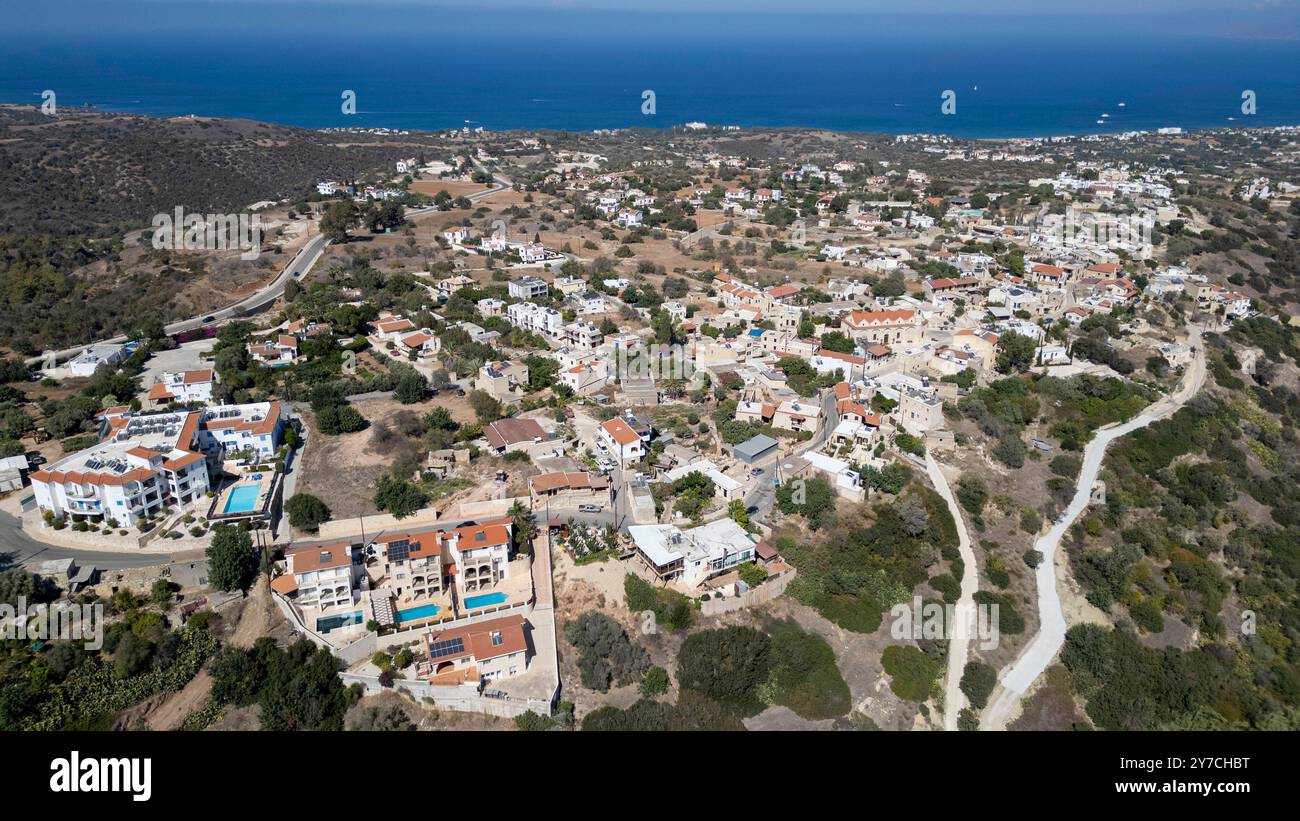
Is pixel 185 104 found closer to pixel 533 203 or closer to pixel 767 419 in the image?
pixel 533 203

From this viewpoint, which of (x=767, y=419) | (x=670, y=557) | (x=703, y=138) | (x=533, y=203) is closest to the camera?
(x=670, y=557)

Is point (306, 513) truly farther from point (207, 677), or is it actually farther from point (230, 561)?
point (207, 677)

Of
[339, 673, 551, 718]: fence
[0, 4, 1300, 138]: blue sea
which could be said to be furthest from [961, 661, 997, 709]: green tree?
[0, 4, 1300, 138]: blue sea

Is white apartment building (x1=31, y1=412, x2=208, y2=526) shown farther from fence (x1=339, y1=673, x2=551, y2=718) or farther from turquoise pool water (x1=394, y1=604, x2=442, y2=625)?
fence (x1=339, y1=673, x2=551, y2=718)

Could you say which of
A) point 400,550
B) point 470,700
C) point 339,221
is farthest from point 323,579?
point 339,221

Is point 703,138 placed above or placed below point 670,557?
above

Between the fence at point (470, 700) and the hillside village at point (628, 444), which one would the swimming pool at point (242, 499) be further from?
the fence at point (470, 700)
